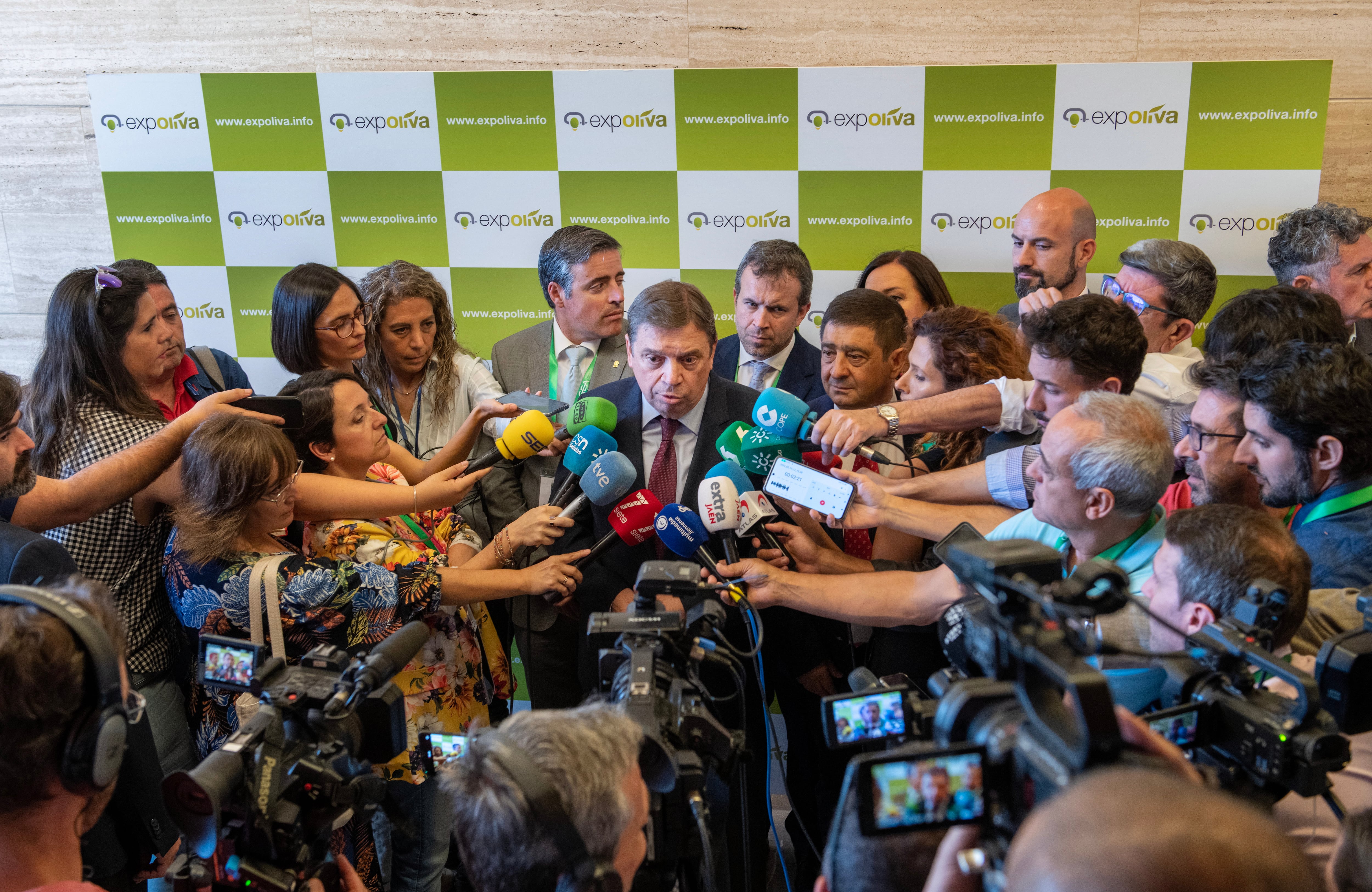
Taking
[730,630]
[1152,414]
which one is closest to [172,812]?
[730,630]

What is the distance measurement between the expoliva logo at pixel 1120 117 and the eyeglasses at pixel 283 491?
3.19 m

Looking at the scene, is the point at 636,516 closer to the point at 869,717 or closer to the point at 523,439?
the point at 523,439

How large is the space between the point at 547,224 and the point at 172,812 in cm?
312

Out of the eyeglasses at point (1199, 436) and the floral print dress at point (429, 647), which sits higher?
the eyeglasses at point (1199, 436)

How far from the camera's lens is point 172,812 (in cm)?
124

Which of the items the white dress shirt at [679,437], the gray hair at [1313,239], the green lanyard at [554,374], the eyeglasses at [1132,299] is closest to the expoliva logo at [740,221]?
the green lanyard at [554,374]

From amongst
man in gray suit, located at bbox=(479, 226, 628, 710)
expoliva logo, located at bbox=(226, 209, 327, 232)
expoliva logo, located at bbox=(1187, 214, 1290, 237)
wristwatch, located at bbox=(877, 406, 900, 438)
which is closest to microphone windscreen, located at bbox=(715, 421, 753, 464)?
wristwatch, located at bbox=(877, 406, 900, 438)

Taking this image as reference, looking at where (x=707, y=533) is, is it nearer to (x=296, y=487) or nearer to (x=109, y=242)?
(x=296, y=487)

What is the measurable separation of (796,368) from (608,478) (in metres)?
1.38

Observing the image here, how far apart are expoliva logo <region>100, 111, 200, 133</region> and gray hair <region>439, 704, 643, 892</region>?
3940 mm

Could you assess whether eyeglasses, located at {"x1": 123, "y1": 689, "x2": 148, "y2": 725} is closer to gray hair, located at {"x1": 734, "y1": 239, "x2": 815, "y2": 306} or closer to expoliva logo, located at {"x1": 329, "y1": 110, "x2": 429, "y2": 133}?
gray hair, located at {"x1": 734, "y1": 239, "x2": 815, "y2": 306}

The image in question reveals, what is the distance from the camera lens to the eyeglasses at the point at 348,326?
119 inches

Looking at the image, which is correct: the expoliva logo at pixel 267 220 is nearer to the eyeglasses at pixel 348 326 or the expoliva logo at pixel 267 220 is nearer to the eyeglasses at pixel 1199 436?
the eyeglasses at pixel 348 326

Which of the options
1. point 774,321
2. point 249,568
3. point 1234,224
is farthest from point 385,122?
point 1234,224
